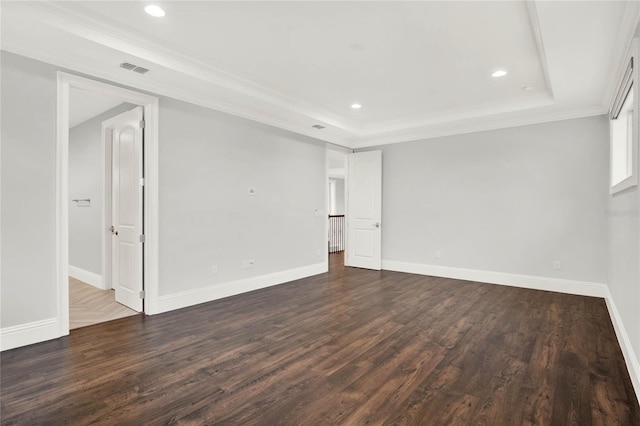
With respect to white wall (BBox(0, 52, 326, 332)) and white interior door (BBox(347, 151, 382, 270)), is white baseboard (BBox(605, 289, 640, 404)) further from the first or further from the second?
white wall (BBox(0, 52, 326, 332))

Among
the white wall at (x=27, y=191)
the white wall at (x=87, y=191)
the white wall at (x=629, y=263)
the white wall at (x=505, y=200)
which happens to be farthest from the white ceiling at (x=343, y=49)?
the white wall at (x=87, y=191)

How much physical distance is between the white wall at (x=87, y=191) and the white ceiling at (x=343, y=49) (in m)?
2.05

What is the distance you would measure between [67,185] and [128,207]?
40.4 inches

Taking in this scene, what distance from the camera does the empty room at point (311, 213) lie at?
2336 millimetres

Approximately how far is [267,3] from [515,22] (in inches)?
83.5

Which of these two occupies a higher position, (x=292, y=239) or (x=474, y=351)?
(x=292, y=239)

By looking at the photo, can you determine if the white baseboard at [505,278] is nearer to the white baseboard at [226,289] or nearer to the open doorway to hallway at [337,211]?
the open doorway to hallway at [337,211]

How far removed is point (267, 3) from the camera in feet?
8.64

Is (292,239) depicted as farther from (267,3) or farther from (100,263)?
(267,3)

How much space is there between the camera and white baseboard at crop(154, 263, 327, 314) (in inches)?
159

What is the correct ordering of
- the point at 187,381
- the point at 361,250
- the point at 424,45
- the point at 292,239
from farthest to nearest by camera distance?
the point at 361,250 → the point at 292,239 → the point at 424,45 → the point at 187,381

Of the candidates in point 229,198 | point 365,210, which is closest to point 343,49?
point 229,198

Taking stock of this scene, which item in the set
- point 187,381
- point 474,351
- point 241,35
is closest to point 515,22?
point 241,35

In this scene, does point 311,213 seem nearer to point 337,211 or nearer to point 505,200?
point 505,200
